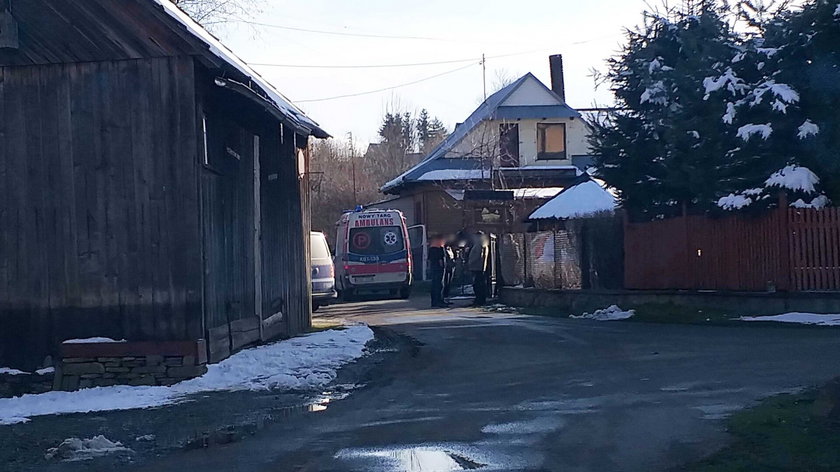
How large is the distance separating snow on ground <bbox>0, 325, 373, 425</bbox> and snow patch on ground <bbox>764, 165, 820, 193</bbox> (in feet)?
29.2

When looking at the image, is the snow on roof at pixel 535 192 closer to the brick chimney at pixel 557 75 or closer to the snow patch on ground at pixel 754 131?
the brick chimney at pixel 557 75

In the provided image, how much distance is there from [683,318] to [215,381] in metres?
10.7

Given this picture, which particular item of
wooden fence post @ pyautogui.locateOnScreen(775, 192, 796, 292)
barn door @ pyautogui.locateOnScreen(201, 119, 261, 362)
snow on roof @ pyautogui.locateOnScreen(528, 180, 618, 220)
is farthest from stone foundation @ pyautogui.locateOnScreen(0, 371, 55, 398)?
snow on roof @ pyautogui.locateOnScreen(528, 180, 618, 220)

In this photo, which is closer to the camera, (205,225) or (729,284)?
(205,225)

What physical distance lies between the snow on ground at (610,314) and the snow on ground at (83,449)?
543 inches

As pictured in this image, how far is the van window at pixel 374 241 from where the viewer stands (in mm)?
32469

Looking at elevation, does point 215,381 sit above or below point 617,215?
below

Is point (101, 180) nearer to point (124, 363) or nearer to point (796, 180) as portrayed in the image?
point (124, 363)

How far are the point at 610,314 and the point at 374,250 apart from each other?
458 inches

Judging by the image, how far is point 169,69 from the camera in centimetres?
1309

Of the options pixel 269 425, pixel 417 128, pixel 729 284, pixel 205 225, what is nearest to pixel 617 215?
pixel 729 284

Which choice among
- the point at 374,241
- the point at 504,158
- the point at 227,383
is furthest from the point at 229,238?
the point at 504,158

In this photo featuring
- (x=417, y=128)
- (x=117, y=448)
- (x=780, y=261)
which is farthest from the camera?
(x=417, y=128)

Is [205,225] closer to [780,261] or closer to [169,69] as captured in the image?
[169,69]
